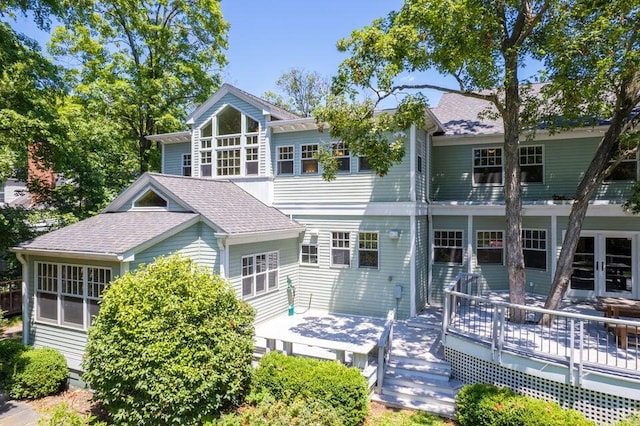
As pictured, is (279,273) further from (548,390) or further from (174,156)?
(174,156)

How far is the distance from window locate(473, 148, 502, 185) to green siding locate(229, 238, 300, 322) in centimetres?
742

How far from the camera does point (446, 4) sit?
8.42 metres

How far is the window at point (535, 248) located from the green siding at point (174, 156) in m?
14.6

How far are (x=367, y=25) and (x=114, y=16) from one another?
1602 centimetres

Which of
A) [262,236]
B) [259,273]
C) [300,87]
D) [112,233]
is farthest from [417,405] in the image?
[300,87]

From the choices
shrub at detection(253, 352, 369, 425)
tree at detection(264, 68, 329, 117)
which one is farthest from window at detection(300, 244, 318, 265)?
tree at detection(264, 68, 329, 117)

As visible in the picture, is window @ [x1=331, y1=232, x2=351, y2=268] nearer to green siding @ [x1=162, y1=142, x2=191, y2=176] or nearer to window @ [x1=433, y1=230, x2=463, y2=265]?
window @ [x1=433, y1=230, x2=463, y2=265]

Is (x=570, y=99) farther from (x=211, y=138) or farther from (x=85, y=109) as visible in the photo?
(x=85, y=109)

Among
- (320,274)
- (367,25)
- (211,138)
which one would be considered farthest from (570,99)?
(211,138)

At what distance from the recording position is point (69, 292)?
9.35 meters

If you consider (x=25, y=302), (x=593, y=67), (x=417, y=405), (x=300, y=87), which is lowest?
(x=417, y=405)

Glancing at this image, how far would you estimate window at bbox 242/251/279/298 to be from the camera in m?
11.2

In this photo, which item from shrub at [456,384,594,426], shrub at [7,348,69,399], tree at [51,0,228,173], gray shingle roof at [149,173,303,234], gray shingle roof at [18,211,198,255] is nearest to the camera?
shrub at [456,384,594,426]

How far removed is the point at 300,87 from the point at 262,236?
88.3ft
